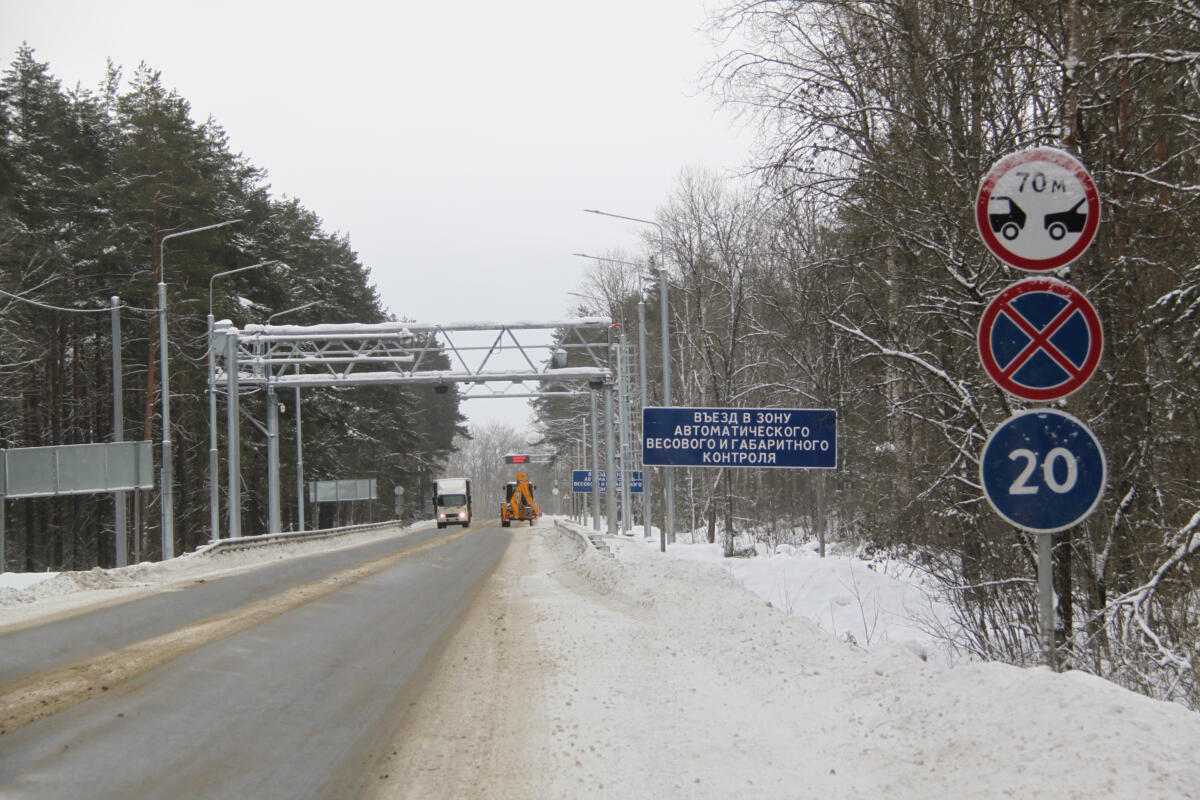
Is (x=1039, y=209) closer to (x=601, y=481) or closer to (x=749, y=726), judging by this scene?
(x=749, y=726)

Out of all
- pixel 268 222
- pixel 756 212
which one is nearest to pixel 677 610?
pixel 756 212

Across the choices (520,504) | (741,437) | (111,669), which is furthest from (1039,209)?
(520,504)

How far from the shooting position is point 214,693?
358 inches

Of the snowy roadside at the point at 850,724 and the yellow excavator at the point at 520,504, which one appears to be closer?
the snowy roadside at the point at 850,724

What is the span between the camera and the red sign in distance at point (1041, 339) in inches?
241

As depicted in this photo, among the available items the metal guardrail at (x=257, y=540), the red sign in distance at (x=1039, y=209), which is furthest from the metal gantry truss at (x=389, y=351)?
the red sign in distance at (x=1039, y=209)

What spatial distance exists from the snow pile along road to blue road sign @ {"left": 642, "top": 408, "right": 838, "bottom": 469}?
37.3ft

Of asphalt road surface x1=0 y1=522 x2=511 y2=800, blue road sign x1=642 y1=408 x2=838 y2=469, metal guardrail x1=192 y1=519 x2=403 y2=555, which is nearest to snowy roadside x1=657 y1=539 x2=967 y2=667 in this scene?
blue road sign x1=642 y1=408 x2=838 y2=469

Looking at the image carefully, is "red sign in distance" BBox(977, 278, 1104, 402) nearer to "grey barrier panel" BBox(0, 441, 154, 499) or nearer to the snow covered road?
the snow covered road

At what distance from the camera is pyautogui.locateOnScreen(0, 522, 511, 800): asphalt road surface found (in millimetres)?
6449

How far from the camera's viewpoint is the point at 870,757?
243 inches

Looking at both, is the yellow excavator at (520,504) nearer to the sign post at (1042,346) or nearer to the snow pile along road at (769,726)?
the snow pile along road at (769,726)

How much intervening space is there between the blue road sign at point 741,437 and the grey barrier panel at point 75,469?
14.0 m

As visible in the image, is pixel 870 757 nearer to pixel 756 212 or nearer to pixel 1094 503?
pixel 1094 503
